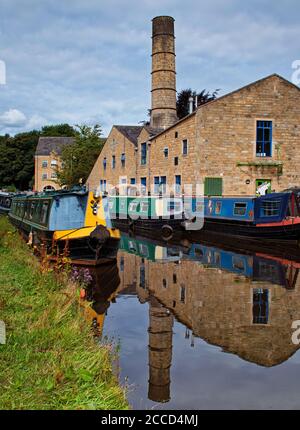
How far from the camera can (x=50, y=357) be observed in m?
4.85

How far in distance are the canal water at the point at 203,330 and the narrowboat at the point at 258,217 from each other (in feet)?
13.6

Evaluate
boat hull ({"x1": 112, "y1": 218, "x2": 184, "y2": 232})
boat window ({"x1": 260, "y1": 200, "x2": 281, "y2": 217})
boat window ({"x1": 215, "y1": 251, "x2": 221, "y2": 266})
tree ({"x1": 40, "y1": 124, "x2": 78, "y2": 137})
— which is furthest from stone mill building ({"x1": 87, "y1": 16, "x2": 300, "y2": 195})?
tree ({"x1": 40, "y1": 124, "x2": 78, "y2": 137})

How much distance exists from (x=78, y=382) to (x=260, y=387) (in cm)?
227

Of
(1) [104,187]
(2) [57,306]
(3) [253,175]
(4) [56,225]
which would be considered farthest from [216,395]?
Result: (1) [104,187]

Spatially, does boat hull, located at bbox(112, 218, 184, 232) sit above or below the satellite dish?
below

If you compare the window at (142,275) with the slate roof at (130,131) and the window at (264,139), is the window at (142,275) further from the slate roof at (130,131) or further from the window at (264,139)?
the slate roof at (130,131)

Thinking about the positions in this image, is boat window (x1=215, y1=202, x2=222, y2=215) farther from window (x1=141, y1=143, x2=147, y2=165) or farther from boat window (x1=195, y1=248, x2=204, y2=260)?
window (x1=141, y1=143, x2=147, y2=165)

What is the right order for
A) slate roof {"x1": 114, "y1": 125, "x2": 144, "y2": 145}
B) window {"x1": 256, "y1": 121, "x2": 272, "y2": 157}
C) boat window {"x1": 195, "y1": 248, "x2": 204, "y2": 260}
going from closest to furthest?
boat window {"x1": 195, "y1": 248, "x2": 204, "y2": 260}, window {"x1": 256, "y1": 121, "x2": 272, "y2": 157}, slate roof {"x1": 114, "y1": 125, "x2": 144, "y2": 145}

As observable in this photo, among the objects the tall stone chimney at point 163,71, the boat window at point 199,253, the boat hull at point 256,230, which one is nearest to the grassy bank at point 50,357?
the boat window at point 199,253

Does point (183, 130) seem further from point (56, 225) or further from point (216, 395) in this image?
point (216, 395)

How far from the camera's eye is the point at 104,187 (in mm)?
38000

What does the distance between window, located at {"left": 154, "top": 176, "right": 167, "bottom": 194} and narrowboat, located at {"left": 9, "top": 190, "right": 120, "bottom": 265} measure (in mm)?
13219

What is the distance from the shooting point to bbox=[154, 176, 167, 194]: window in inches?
1113

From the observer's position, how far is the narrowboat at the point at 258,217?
17.8 meters
